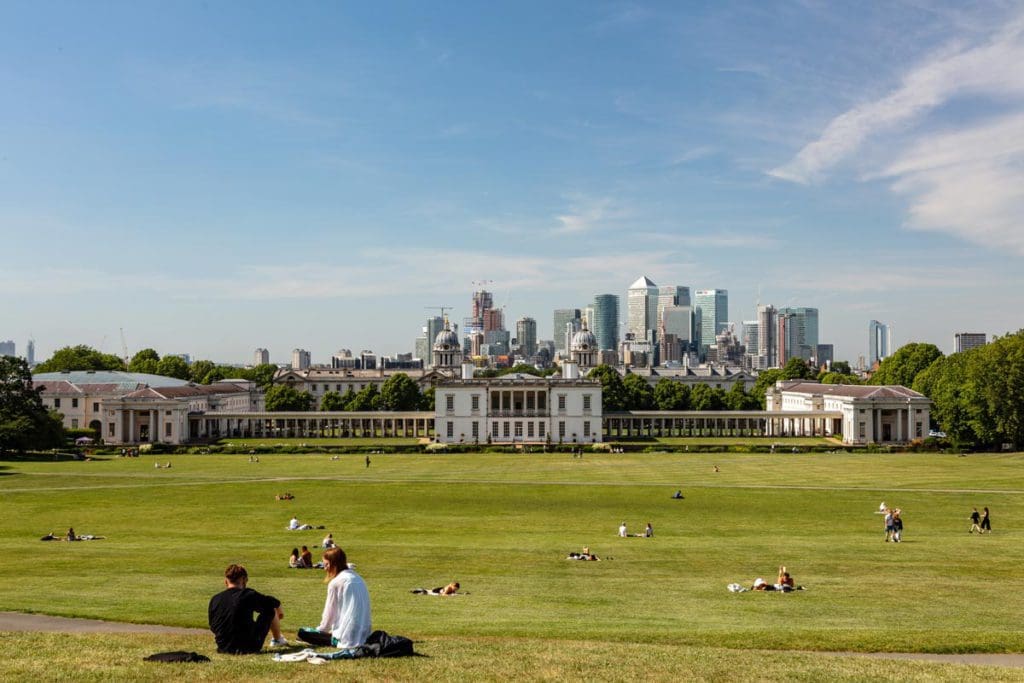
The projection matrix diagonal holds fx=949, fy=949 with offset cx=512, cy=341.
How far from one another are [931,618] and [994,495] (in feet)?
123

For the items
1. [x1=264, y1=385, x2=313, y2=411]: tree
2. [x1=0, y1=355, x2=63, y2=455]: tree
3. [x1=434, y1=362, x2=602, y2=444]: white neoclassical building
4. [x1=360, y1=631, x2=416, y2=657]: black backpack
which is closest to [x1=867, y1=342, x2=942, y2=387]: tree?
[x1=434, y1=362, x2=602, y2=444]: white neoclassical building

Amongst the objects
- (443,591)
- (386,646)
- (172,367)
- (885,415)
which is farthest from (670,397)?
(386,646)

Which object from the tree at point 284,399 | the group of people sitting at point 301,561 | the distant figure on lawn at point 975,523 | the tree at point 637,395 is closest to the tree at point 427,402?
the tree at point 284,399

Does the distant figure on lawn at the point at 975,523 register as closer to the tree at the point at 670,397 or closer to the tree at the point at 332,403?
the tree at the point at 670,397

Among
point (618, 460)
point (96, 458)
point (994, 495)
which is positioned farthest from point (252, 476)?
point (994, 495)

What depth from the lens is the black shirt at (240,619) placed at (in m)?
15.2

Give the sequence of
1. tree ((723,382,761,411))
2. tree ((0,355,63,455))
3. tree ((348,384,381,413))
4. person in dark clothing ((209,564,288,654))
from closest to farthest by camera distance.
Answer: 1. person in dark clothing ((209,564,288,654))
2. tree ((0,355,63,455))
3. tree ((348,384,381,413))
4. tree ((723,382,761,411))

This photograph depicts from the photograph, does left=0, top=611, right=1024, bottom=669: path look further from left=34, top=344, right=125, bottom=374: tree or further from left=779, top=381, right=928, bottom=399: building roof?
left=34, top=344, right=125, bottom=374: tree

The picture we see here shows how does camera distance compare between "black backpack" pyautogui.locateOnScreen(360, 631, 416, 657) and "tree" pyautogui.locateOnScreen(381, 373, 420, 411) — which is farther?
"tree" pyautogui.locateOnScreen(381, 373, 420, 411)

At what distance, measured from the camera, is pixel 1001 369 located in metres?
97.8

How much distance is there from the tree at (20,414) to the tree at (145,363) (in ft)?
299

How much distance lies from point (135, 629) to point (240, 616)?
19.9 ft

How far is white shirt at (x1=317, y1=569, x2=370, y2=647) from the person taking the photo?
1520cm

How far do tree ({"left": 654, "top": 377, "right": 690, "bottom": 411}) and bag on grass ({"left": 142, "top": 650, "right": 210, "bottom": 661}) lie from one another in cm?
14584
